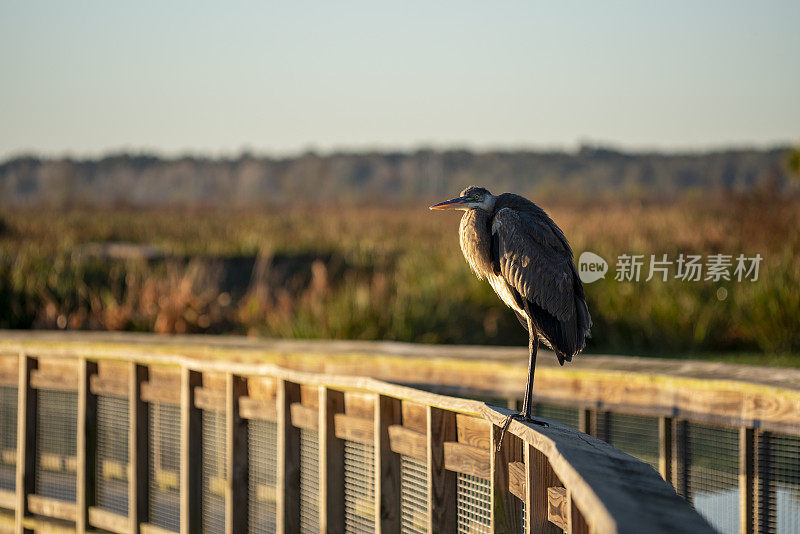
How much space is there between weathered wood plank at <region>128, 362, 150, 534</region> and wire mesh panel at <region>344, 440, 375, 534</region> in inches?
64.2

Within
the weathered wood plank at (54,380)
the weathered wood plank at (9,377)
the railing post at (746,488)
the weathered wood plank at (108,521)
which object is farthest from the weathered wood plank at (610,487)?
the weathered wood plank at (9,377)

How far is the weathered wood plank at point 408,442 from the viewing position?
4332 millimetres

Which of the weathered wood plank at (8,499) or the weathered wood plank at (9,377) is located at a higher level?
the weathered wood plank at (9,377)

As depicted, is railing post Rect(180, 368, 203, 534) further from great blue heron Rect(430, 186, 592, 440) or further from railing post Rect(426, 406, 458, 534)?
great blue heron Rect(430, 186, 592, 440)

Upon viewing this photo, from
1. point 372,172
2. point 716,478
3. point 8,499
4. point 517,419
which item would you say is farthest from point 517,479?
point 372,172

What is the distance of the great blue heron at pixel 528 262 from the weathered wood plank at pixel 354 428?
3.56ft

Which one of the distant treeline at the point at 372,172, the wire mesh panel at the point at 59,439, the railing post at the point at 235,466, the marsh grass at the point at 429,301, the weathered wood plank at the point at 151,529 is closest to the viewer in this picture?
the railing post at the point at 235,466

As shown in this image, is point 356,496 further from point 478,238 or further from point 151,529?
point 478,238

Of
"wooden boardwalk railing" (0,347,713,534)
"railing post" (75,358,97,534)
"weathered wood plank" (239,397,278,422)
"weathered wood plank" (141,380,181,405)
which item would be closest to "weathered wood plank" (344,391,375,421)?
"wooden boardwalk railing" (0,347,713,534)

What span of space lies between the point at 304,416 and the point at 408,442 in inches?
37.9

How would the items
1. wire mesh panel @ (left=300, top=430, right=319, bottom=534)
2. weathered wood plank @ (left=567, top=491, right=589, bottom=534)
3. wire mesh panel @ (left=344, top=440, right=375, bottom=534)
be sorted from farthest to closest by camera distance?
wire mesh panel @ (left=300, top=430, right=319, bottom=534) < wire mesh panel @ (left=344, top=440, right=375, bottom=534) < weathered wood plank @ (left=567, top=491, right=589, bottom=534)

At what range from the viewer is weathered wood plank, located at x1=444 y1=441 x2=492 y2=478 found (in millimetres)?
3914

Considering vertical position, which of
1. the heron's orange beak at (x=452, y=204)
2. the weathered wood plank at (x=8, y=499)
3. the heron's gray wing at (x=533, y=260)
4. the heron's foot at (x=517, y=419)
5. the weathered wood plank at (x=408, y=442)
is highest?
the heron's orange beak at (x=452, y=204)

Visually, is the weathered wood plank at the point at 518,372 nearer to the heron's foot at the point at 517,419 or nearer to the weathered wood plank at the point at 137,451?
the weathered wood plank at the point at 137,451
